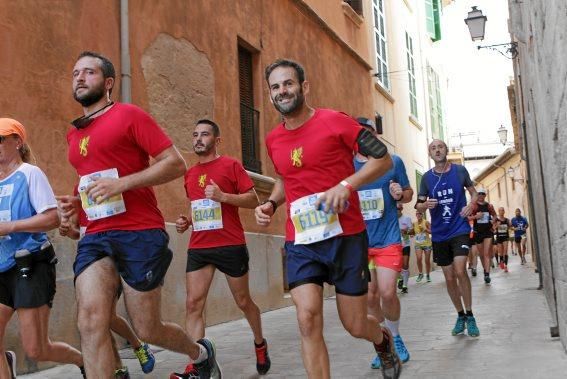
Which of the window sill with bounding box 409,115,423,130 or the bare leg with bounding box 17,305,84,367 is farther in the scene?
the window sill with bounding box 409,115,423,130

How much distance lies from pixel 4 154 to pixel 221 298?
18.3 ft

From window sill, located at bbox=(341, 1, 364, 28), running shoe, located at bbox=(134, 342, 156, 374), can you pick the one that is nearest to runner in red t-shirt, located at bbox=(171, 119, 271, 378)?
running shoe, located at bbox=(134, 342, 156, 374)

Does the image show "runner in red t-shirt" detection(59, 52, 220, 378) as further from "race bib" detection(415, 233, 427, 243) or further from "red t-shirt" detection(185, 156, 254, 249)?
"race bib" detection(415, 233, 427, 243)

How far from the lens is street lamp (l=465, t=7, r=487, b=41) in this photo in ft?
47.1

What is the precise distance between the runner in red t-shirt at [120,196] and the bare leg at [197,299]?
1.33 m

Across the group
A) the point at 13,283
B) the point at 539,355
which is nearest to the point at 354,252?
the point at 13,283

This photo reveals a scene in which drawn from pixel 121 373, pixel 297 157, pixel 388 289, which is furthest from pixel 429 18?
pixel 297 157

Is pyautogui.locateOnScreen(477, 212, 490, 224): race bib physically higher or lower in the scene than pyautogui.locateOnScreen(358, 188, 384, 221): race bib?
higher

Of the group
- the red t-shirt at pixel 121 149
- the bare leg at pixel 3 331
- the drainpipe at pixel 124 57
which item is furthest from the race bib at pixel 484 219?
the bare leg at pixel 3 331

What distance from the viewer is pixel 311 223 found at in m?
4.05

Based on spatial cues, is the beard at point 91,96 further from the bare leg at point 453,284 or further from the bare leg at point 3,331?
the bare leg at point 453,284

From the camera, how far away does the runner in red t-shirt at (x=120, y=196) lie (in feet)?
13.1

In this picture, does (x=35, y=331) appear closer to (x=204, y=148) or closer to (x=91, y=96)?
(x=91, y=96)

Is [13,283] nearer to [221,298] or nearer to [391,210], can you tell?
[391,210]
